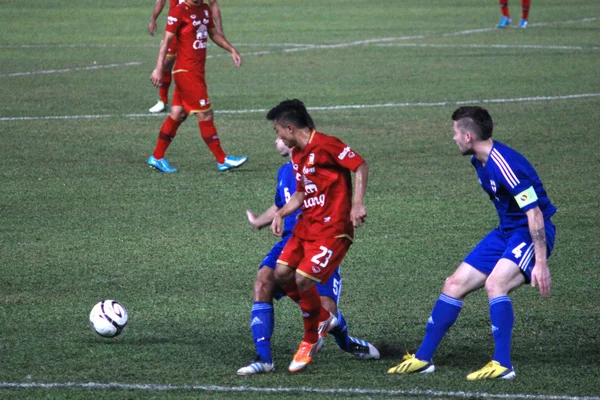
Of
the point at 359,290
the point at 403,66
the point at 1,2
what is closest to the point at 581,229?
the point at 359,290

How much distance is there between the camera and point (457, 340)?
7527 millimetres

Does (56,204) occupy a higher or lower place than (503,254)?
lower

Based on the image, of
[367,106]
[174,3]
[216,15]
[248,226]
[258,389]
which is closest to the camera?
[258,389]

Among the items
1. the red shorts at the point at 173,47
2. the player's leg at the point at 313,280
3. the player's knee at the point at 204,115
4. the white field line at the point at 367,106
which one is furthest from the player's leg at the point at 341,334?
the white field line at the point at 367,106

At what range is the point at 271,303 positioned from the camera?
23.1 feet

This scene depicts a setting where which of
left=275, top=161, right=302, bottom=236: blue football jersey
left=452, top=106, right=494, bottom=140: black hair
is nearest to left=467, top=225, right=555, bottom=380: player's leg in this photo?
left=452, top=106, right=494, bottom=140: black hair

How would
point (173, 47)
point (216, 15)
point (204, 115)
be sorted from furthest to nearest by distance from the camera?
point (216, 15)
point (173, 47)
point (204, 115)

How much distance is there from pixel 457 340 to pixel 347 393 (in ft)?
4.76

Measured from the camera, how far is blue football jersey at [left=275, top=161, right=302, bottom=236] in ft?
24.1

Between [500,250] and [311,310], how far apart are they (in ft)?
4.08

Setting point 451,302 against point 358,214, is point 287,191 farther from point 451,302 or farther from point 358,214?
point 451,302

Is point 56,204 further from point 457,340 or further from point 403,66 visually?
point 403,66

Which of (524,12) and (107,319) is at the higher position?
(524,12)

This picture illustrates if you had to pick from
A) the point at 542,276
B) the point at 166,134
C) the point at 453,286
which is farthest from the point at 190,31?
the point at 542,276
